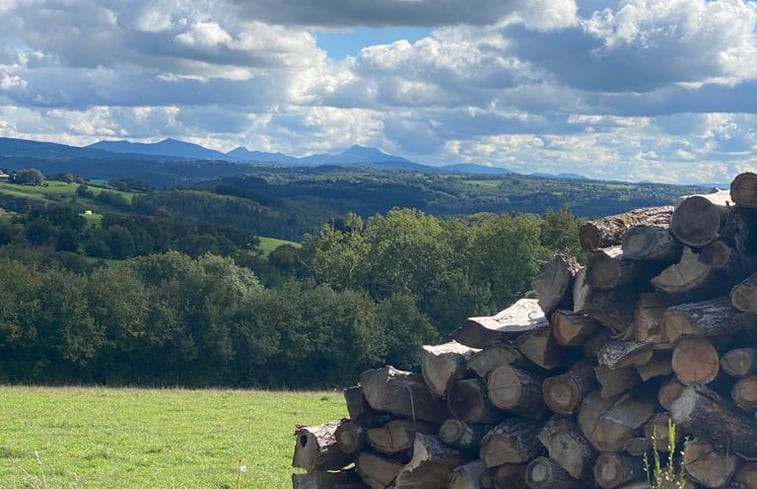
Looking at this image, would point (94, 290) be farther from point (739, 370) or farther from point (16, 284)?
point (739, 370)

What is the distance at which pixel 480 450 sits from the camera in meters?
7.62

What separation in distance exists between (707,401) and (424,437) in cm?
253

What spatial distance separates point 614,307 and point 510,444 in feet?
4.88

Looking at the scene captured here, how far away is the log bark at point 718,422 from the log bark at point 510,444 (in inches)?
54.0

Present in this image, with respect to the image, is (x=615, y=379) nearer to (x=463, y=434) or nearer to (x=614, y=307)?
(x=614, y=307)

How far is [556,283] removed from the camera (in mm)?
7551

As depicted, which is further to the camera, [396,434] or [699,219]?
[396,434]

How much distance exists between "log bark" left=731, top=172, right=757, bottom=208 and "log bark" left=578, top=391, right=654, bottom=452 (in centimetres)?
175

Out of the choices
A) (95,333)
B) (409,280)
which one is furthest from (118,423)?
(409,280)

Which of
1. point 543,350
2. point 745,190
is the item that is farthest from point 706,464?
point 745,190

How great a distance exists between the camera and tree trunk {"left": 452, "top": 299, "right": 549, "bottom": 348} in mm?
7922

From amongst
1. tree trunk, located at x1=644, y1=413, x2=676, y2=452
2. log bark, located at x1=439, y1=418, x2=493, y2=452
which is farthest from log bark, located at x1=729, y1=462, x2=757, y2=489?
log bark, located at x1=439, y1=418, x2=493, y2=452

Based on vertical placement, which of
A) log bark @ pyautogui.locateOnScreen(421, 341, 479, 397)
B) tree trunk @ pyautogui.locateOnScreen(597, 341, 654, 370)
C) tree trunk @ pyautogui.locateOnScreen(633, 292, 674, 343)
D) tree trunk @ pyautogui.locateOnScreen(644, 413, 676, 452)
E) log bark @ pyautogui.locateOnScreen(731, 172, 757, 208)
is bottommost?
tree trunk @ pyautogui.locateOnScreen(644, 413, 676, 452)

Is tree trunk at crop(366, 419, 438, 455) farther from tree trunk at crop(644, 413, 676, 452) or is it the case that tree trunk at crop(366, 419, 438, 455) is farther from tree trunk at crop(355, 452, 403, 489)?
tree trunk at crop(644, 413, 676, 452)
